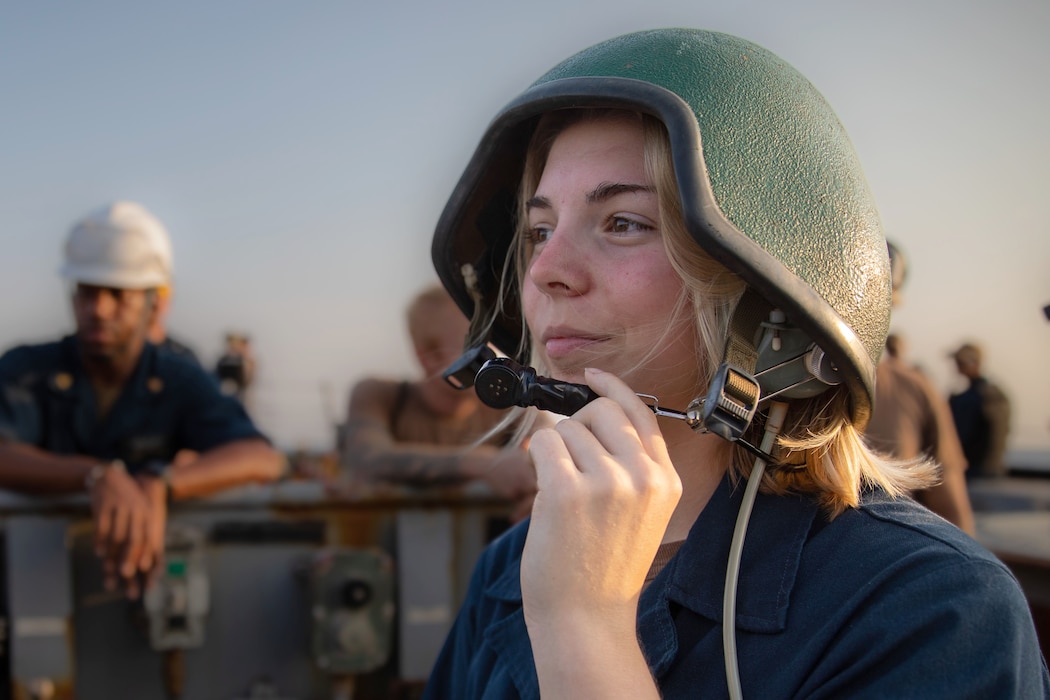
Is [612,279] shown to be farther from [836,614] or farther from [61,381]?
[61,381]

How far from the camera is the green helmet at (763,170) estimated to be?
1332 mm

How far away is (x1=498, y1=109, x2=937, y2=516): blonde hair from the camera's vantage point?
4.62 ft

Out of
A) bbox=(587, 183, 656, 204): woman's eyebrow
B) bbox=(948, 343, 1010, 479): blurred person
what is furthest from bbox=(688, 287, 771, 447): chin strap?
bbox=(948, 343, 1010, 479): blurred person

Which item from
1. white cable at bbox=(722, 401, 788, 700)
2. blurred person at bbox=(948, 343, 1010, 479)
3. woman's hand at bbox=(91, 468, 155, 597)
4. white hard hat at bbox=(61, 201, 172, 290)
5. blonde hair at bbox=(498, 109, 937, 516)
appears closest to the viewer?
white cable at bbox=(722, 401, 788, 700)

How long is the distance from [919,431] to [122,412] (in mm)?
3313

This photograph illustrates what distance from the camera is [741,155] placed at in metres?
1.39

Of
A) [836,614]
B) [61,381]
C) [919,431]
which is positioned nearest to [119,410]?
[61,381]

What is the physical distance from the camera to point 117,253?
148 inches

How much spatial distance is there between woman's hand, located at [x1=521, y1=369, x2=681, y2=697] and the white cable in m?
0.15

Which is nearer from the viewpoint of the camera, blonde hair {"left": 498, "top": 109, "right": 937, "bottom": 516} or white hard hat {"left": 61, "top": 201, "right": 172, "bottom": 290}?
blonde hair {"left": 498, "top": 109, "right": 937, "bottom": 516}

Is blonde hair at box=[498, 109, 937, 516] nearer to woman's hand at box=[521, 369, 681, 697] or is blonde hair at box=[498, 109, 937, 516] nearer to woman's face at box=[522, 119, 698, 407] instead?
woman's face at box=[522, 119, 698, 407]

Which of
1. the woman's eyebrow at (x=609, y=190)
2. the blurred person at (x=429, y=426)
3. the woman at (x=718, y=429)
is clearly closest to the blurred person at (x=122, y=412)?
the blurred person at (x=429, y=426)

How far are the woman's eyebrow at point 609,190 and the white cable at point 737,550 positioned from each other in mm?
410

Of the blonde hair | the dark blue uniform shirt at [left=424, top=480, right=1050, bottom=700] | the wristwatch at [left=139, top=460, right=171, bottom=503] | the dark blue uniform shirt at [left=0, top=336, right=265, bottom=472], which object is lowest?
the wristwatch at [left=139, top=460, right=171, bottom=503]
